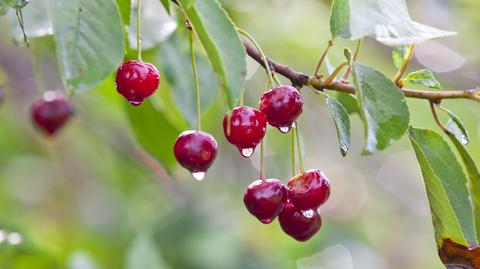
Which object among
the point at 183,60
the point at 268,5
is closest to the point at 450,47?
the point at 268,5

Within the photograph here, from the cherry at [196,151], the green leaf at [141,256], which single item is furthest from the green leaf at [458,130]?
the green leaf at [141,256]

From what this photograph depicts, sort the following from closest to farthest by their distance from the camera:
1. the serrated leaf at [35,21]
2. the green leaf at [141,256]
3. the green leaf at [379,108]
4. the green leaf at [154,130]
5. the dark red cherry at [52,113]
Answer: the green leaf at [379,108]
the serrated leaf at [35,21]
the green leaf at [154,130]
the green leaf at [141,256]
the dark red cherry at [52,113]

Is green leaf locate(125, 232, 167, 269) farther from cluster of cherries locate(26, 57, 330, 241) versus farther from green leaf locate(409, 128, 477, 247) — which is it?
green leaf locate(409, 128, 477, 247)

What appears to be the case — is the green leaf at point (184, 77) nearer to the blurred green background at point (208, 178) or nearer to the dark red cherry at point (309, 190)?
the blurred green background at point (208, 178)

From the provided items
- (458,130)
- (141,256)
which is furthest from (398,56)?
(141,256)

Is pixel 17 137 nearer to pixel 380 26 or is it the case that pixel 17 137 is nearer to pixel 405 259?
pixel 405 259

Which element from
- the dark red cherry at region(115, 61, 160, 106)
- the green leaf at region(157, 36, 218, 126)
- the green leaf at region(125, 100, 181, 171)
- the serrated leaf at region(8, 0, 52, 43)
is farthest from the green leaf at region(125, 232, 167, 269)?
the dark red cherry at region(115, 61, 160, 106)
